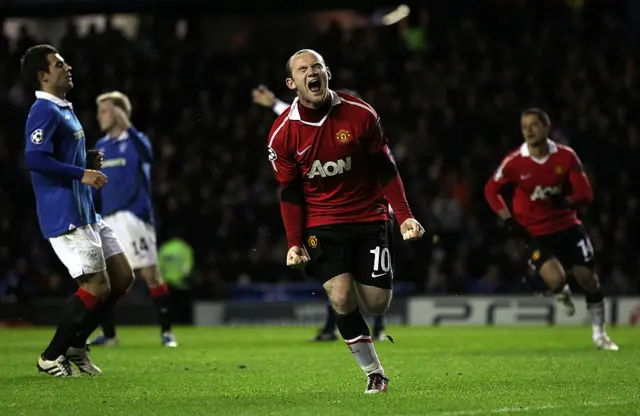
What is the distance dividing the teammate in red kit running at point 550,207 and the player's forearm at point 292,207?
5.63 meters

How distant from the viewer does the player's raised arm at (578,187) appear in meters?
13.1

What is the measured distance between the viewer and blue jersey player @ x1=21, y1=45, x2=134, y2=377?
964 cm

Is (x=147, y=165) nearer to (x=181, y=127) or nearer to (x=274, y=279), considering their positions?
(x=274, y=279)

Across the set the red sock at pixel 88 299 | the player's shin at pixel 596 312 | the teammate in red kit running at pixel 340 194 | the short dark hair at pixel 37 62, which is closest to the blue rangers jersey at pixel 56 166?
the short dark hair at pixel 37 62

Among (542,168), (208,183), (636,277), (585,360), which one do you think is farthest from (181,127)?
(585,360)

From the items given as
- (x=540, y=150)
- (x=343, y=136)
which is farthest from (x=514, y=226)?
(x=343, y=136)

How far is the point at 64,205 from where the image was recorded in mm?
9727

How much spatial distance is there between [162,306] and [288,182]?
6364 millimetres

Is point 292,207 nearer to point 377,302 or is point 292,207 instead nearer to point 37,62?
point 377,302

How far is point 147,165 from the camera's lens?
1427 centimetres

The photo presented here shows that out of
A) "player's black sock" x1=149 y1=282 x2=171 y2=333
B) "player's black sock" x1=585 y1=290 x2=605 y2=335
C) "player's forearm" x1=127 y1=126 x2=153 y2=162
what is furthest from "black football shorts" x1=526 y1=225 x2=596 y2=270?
"player's forearm" x1=127 y1=126 x2=153 y2=162

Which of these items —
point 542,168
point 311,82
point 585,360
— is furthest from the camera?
point 542,168

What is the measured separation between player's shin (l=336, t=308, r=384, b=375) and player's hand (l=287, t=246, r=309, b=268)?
1.61 ft

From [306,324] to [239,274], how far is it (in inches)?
78.3
